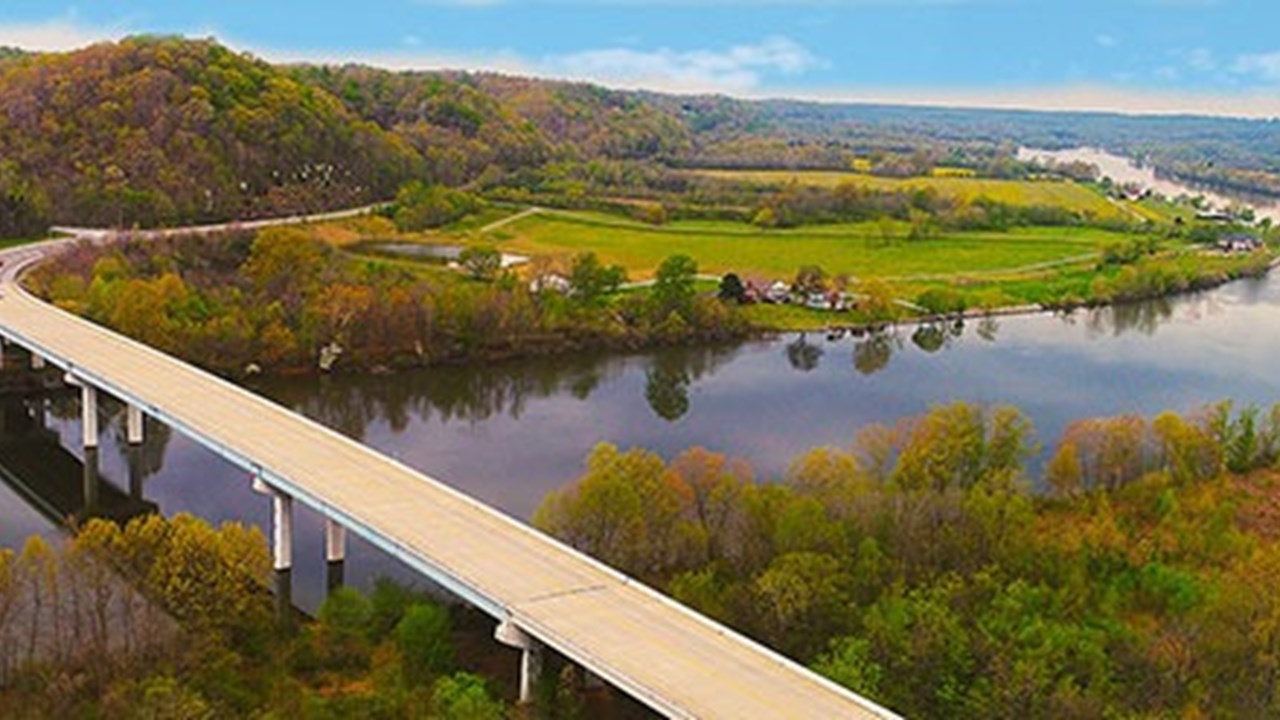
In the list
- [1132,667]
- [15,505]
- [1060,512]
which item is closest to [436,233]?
[15,505]

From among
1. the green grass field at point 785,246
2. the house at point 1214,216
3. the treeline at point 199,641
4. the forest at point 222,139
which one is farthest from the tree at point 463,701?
the house at point 1214,216

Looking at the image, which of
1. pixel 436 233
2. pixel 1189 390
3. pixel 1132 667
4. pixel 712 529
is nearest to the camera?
pixel 1132 667

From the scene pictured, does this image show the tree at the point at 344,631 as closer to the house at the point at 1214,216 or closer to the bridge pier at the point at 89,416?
the bridge pier at the point at 89,416

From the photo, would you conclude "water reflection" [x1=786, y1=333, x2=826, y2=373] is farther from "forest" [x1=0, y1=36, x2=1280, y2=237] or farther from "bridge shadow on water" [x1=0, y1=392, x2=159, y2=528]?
"forest" [x1=0, y1=36, x2=1280, y2=237]

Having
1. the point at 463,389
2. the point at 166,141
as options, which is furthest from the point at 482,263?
the point at 166,141

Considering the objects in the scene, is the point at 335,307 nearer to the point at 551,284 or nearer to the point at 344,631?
the point at 551,284

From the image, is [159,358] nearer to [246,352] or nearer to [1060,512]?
[246,352]

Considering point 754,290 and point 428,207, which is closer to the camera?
point 754,290
